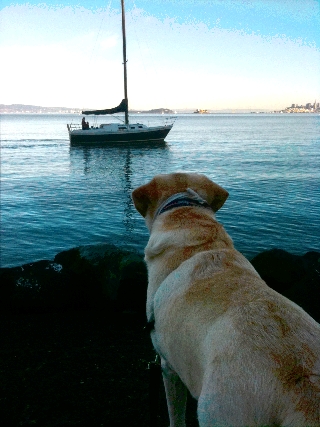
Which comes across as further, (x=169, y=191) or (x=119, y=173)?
(x=119, y=173)

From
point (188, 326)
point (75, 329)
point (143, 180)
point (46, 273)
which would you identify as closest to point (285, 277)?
point (75, 329)

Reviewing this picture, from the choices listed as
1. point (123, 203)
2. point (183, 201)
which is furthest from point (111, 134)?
point (183, 201)

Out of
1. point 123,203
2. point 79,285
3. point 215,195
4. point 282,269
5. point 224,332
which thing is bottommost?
point 123,203

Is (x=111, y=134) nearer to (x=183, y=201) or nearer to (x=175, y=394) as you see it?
(x=183, y=201)

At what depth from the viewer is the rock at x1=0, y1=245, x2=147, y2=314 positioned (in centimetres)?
657

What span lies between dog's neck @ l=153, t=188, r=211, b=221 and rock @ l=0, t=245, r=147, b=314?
4.08 metres

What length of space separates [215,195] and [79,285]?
4642 millimetres

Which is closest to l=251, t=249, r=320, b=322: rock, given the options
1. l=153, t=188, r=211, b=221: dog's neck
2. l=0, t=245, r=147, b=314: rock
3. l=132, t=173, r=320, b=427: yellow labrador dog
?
l=0, t=245, r=147, b=314: rock

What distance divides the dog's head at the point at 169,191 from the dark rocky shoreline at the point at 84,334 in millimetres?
2267

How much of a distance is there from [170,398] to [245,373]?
156cm

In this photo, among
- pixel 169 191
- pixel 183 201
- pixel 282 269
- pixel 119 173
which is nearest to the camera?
pixel 183 201

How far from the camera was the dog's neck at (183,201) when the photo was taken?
2.66 meters

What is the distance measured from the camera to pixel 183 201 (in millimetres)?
2666

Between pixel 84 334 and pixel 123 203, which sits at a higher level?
pixel 84 334
